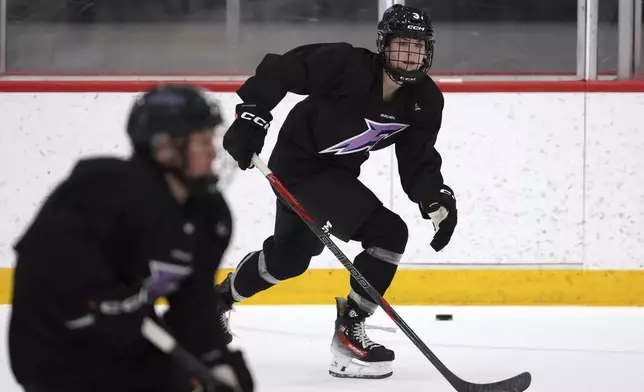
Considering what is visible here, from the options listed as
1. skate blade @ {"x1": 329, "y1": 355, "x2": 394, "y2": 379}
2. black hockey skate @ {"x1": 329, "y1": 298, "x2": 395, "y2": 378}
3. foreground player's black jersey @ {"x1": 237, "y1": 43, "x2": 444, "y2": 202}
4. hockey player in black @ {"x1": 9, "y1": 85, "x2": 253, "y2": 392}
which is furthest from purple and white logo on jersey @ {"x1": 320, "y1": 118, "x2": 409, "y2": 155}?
hockey player in black @ {"x1": 9, "y1": 85, "x2": 253, "y2": 392}

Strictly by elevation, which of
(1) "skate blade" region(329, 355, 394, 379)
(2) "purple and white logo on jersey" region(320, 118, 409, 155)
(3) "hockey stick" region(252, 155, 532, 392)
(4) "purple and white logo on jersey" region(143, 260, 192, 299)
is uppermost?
(4) "purple and white logo on jersey" region(143, 260, 192, 299)

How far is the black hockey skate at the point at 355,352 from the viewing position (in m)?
2.98

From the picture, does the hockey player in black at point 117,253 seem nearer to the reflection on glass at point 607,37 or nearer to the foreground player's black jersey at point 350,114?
the foreground player's black jersey at point 350,114

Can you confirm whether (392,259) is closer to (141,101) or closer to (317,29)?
(141,101)

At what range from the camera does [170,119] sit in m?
1.34

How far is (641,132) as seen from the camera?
403 centimetres

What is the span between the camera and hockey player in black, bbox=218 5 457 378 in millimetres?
2834

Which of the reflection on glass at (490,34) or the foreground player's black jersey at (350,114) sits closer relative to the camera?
the foreground player's black jersey at (350,114)

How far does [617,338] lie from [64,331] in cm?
259

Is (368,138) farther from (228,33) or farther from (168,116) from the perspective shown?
(228,33)

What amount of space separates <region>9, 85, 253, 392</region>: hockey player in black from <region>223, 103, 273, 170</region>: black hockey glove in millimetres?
1294

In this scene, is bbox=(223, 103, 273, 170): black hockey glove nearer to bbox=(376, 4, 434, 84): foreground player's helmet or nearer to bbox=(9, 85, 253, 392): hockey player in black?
bbox=(376, 4, 434, 84): foreground player's helmet

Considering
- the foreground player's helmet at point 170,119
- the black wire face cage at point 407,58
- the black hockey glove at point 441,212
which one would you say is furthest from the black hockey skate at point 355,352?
the foreground player's helmet at point 170,119

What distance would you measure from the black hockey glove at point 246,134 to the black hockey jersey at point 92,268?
4.35 ft
